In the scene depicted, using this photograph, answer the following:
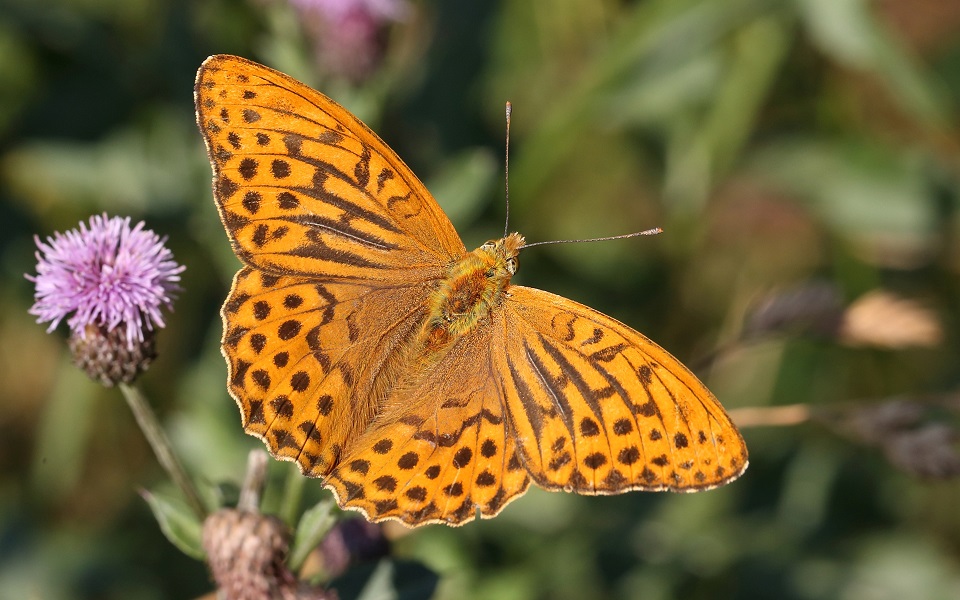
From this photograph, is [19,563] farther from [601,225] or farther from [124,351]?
[601,225]

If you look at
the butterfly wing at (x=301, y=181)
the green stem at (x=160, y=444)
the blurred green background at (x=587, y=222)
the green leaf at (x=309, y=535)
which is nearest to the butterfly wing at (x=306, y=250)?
the butterfly wing at (x=301, y=181)

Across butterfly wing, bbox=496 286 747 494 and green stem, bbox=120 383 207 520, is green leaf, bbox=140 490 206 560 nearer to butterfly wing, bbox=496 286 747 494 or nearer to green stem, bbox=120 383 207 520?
green stem, bbox=120 383 207 520

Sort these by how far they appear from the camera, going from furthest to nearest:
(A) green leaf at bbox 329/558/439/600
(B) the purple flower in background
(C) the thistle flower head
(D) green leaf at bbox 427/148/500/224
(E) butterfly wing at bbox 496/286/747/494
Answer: (B) the purple flower in background, (D) green leaf at bbox 427/148/500/224, (A) green leaf at bbox 329/558/439/600, (C) the thistle flower head, (E) butterfly wing at bbox 496/286/747/494

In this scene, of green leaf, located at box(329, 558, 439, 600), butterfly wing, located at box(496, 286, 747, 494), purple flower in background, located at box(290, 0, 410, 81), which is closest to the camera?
butterfly wing, located at box(496, 286, 747, 494)

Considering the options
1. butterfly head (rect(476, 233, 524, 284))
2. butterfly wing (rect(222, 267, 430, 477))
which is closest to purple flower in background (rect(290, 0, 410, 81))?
butterfly head (rect(476, 233, 524, 284))

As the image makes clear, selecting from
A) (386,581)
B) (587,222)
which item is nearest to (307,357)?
(386,581)

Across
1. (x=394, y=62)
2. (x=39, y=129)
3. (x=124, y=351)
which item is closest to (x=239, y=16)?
(x=394, y=62)

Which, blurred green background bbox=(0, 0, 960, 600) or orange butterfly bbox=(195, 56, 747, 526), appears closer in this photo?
orange butterfly bbox=(195, 56, 747, 526)

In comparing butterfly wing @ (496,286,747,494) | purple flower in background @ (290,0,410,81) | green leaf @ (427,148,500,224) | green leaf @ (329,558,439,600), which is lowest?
green leaf @ (329,558,439,600)
